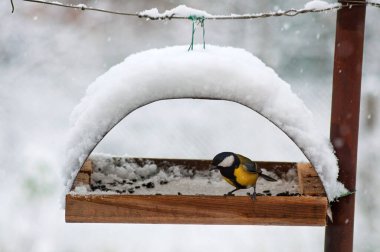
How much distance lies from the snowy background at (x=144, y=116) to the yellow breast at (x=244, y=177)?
2283 mm

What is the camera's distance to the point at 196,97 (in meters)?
2.05

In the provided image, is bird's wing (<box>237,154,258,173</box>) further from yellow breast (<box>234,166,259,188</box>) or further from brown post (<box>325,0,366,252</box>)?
brown post (<box>325,0,366,252</box>)

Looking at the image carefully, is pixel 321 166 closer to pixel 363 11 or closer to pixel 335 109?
pixel 335 109

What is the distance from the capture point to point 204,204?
84.0 inches

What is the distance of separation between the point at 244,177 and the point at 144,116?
172 inches

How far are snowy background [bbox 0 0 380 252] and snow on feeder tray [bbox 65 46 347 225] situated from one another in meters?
2.44

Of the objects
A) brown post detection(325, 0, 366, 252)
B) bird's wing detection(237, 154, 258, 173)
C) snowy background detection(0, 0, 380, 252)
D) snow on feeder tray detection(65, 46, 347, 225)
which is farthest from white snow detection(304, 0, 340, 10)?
snowy background detection(0, 0, 380, 252)

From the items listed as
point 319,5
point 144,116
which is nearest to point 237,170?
point 319,5

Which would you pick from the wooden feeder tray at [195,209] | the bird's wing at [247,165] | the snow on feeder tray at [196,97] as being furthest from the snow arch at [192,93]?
the bird's wing at [247,165]

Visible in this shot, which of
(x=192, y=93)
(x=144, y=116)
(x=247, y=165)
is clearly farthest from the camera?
(x=144, y=116)

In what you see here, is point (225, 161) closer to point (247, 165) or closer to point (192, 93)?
point (247, 165)

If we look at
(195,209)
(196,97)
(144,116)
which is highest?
(144,116)

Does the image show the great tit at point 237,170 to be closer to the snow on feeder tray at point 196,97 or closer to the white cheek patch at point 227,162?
the white cheek patch at point 227,162

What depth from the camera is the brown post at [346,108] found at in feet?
→ 7.52
